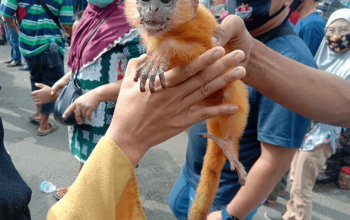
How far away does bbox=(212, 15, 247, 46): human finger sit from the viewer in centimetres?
100

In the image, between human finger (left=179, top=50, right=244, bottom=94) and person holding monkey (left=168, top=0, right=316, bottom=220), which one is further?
person holding monkey (left=168, top=0, right=316, bottom=220)

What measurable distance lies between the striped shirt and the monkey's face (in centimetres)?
319

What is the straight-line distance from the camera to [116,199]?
945mm

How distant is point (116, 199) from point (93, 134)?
1.23 metres

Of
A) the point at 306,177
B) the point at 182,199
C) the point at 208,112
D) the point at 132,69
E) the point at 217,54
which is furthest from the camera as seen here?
the point at 306,177

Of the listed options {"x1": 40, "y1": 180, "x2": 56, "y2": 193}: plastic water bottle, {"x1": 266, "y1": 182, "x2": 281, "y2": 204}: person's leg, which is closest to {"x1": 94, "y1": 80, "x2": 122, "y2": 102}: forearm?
{"x1": 40, "y1": 180, "x2": 56, "y2": 193}: plastic water bottle

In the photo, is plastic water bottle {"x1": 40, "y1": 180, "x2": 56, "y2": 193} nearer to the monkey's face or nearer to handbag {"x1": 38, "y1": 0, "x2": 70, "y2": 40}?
Result: handbag {"x1": 38, "y1": 0, "x2": 70, "y2": 40}

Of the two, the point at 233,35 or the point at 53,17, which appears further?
the point at 53,17

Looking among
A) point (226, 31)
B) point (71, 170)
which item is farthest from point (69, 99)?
point (71, 170)

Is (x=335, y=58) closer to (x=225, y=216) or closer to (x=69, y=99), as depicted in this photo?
(x=225, y=216)

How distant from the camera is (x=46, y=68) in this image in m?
4.10

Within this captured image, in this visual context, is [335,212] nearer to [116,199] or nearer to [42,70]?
[116,199]

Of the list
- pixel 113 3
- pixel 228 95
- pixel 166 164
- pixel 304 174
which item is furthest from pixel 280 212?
pixel 113 3

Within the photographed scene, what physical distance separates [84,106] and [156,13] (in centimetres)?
112
